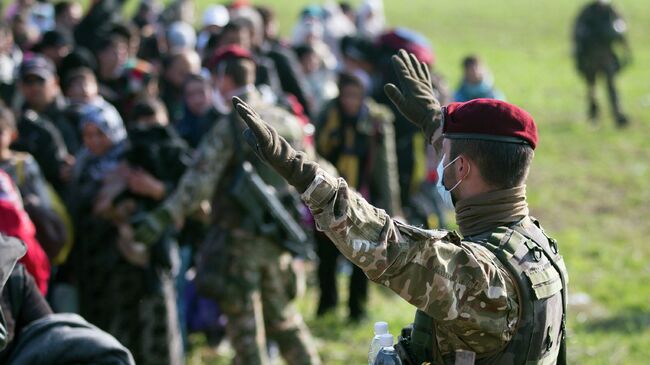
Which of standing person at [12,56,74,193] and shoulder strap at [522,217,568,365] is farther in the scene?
standing person at [12,56,74,193]

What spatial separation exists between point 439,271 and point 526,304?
398 mm

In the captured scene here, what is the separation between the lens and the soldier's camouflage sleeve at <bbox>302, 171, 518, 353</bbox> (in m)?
3.15

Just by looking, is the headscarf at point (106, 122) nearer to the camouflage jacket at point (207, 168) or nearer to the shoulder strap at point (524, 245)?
the camouflage jacket at point (207, 168)

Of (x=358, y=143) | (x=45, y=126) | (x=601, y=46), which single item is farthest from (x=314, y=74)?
(x=601, y=46)

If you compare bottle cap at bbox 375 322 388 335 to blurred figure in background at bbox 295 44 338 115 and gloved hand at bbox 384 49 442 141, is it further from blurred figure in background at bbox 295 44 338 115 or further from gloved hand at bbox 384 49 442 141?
blurred figure in background at bbox 295 44 338 115

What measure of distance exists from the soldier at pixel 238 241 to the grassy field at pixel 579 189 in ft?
4.48

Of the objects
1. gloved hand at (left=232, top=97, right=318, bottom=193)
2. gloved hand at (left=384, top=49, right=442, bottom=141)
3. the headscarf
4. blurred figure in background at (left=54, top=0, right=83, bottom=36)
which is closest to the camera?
gloved hand at (left=232, top=97, right=318, bottom=193)

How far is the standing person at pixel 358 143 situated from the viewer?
28.6ft

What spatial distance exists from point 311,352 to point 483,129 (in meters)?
3.56

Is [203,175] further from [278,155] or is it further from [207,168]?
[278,155]

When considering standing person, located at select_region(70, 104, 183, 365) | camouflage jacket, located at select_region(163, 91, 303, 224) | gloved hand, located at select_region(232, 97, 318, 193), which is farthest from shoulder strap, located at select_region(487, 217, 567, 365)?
standing person, located at select_region(70, 104, 183, 365)

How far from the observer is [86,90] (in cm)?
832

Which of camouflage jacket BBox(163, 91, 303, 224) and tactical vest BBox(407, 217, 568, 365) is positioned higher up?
tactical vest BBox(407, 217, 568, 365)

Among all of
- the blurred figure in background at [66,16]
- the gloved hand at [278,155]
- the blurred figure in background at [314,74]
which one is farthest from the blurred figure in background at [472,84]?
the gloved hand at [278,155]
